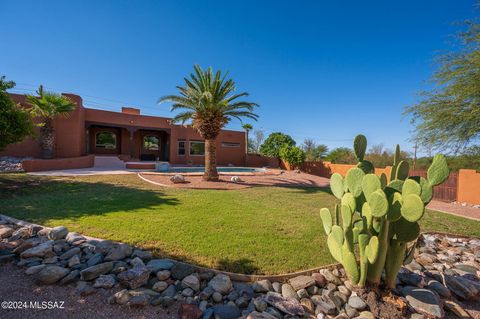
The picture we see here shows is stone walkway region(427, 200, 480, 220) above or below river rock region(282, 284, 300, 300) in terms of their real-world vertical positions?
below

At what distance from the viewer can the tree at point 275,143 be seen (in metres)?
27.7

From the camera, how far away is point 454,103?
9.09 m

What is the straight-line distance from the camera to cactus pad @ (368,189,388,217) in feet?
8.17

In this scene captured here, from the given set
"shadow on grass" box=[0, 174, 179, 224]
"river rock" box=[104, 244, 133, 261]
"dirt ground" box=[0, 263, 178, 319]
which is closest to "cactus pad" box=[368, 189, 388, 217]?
"dirt ground" box=[0, 263, 178, 319]

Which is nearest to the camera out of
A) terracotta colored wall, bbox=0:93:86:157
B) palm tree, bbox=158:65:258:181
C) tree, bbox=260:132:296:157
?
palm tree, bbox=158:65:258:181

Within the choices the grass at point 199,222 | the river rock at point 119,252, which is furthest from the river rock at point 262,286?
the river rock at point 119,252

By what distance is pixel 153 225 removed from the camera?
492 cm

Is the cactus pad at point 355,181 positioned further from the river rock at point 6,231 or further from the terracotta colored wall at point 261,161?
the terracotta colored wall at point 261,161

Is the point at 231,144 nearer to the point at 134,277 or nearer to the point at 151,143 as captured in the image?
the point at 151,143

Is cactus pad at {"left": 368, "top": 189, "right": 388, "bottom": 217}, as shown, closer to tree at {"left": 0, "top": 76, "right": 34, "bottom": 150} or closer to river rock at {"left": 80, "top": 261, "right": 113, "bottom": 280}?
river rock at {"left": 80, "top": 261, "right": 113, "bottom": 280}

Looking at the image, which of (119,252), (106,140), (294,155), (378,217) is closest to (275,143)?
(294,155)

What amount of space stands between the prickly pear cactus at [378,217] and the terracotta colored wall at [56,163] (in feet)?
56.7

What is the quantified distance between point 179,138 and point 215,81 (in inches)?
517

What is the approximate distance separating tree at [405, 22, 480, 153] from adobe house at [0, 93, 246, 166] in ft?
61.2
